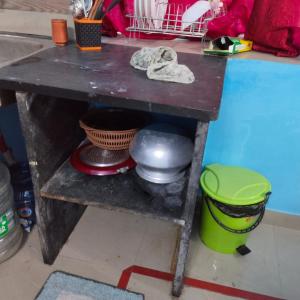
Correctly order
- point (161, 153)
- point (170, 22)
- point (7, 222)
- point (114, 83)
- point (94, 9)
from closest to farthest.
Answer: point (114, 83) < point (161, 153) < point (94, 9) < point (7, 222) < point (170, 22)

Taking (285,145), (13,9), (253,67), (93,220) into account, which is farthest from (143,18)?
(93,220)

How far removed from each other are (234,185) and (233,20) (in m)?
0.75

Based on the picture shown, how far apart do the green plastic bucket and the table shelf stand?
0.30 m

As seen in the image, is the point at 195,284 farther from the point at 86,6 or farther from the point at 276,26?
the point at 86,6

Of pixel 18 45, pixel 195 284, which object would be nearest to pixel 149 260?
pixel 195 284

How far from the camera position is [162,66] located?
3.09ft

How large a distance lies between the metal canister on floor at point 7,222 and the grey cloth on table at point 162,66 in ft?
2.50

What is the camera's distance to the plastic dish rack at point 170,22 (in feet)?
4.14

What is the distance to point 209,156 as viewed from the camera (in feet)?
4.76

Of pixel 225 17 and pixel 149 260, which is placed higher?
pixel 225 17

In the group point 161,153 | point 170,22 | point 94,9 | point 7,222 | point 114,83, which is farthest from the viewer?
point 170,22

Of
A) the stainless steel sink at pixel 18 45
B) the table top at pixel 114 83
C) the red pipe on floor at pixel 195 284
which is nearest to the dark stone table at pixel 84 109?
the table top at pixel 114 83

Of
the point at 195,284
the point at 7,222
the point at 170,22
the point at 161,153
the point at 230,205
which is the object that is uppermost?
the point at 170,22

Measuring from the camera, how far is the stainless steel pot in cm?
102
